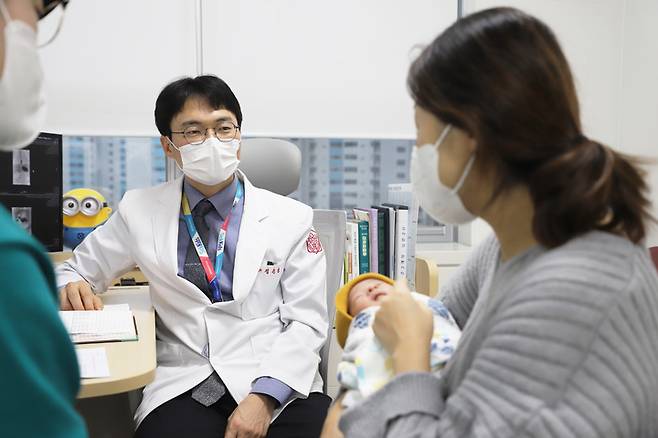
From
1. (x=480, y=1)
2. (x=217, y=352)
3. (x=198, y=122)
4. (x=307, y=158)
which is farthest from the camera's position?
(x=307, y=158)

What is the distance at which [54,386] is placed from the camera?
613 millimetres

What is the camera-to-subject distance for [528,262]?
34.5 inches

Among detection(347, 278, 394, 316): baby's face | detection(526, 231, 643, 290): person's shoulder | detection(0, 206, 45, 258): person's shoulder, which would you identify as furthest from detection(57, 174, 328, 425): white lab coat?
detection(0, 206, 45, 258): person's shoulder

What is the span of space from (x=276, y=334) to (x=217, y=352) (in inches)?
7.4

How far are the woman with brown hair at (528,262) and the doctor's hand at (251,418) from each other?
0.73 meters

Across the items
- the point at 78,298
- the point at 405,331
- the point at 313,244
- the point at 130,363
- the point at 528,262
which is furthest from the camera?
the point at 313,244

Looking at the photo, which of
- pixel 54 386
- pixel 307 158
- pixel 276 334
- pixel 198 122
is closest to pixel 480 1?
pixel 307 158

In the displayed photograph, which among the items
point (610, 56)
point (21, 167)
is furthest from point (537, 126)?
point (610, 56)

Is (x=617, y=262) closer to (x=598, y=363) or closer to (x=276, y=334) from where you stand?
(x=598, y=363)

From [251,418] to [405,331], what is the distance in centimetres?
77

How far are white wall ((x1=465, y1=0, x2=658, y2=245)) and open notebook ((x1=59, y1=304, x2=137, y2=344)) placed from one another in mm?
2092

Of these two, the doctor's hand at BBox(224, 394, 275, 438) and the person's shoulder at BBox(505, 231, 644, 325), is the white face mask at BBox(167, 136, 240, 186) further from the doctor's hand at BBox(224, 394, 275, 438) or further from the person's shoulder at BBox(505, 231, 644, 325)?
the person's shoulder at BBox(505, 231, 644, 325)

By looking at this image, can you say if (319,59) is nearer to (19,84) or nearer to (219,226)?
(219,226)

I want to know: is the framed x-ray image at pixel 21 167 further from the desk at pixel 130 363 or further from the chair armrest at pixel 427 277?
the chair armrest at pixel 427 277
